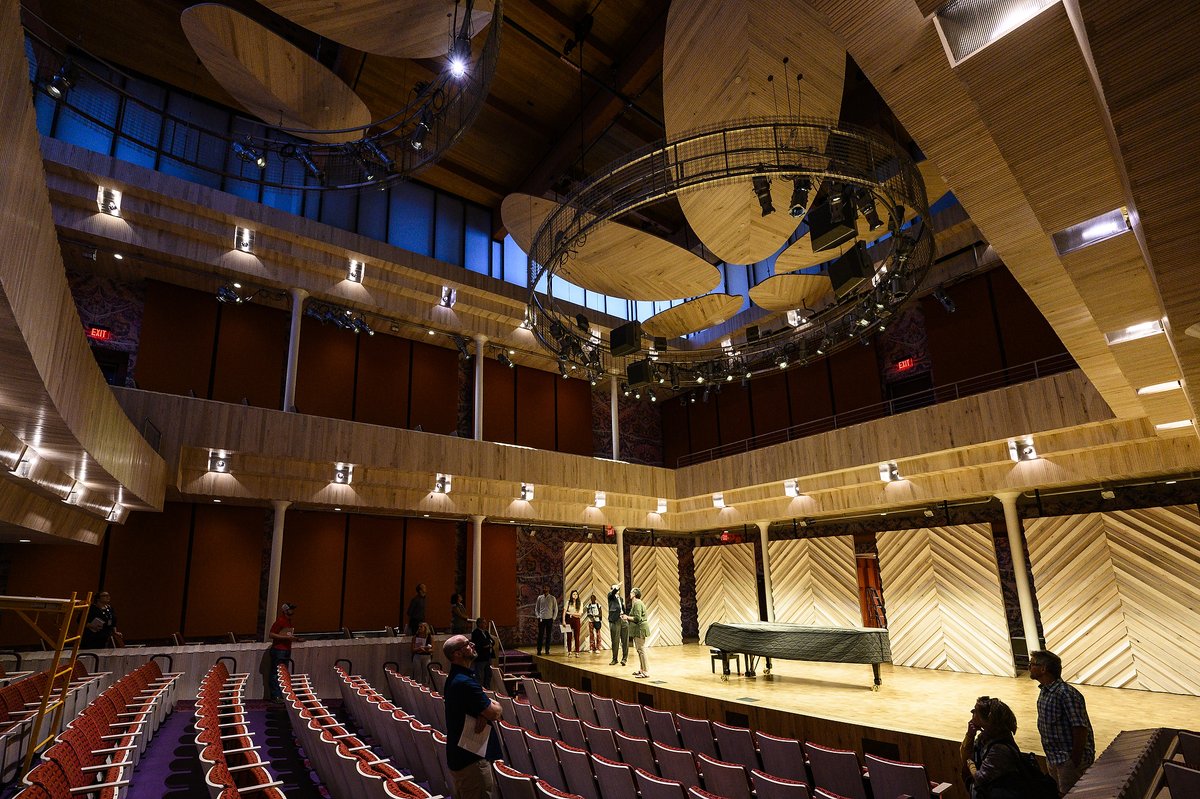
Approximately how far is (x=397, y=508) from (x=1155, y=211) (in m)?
13.9

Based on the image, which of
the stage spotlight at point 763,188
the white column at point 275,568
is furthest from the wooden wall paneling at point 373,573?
the stage spotlight at point 763,188

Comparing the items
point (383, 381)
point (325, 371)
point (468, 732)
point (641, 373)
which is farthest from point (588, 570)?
point (468, 732)

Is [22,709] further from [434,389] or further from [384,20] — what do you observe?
[434,389]

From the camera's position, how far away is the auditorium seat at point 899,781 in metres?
4.67

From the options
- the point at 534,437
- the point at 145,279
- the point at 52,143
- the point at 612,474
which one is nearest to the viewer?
the point at 52,143

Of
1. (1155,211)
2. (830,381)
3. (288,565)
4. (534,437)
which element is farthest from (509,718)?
(830,381)

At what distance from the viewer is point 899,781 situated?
479cm

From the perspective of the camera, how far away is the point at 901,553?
47.4 feet

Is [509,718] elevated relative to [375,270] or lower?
lower

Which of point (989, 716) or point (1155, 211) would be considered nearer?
point (1155, 211)

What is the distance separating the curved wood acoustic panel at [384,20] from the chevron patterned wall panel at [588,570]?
13.9 meters

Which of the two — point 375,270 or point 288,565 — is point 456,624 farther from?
point 375,270

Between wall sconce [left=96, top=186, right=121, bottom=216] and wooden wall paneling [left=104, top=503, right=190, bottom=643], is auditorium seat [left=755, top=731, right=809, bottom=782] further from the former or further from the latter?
wall sconce [left=96, top=186, right=121, bottom=216]

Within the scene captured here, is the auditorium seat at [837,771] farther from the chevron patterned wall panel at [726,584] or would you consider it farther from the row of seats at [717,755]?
the chevron patterned wall panel at [726,584]
